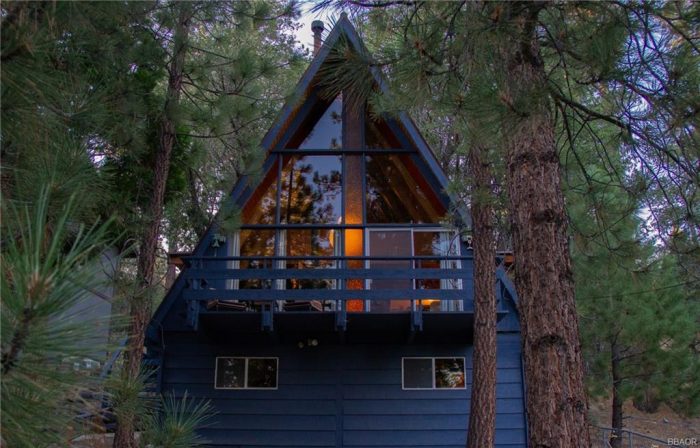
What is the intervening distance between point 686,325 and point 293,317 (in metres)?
8.23

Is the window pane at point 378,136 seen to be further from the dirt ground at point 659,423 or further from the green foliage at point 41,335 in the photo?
the dirt ground at point 659,423

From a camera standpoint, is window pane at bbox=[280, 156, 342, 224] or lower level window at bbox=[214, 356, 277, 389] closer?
lower level window at bbox=[214, 356, 277, 389]

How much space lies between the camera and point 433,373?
827 cm

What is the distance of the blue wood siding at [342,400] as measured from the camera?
315 inches

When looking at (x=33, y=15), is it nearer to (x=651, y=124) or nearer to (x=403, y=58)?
(x=403, y=58)

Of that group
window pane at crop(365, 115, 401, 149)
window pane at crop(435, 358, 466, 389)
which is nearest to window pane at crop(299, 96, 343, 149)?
window pane at crop(365, 115, 401, 149)

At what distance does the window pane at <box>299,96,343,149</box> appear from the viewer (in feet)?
30.1

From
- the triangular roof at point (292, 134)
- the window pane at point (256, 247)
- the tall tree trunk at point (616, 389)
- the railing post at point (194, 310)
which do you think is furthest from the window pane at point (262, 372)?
the tall tree trunk at point (616, 389)

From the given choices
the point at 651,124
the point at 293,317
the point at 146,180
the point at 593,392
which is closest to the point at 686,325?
the point at 593,392

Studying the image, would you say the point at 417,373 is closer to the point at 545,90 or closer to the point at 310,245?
the point at 310,245

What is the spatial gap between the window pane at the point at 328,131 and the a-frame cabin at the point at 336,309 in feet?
0.12

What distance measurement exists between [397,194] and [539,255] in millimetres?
6239

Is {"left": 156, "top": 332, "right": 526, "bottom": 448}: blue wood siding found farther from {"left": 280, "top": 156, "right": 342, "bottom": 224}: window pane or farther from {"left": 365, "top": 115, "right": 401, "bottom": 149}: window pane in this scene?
{"left": 365, "top": 115, "right": 401, "bottom": 149}: window pane

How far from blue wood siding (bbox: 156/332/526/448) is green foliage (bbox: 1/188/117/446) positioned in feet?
23.7
